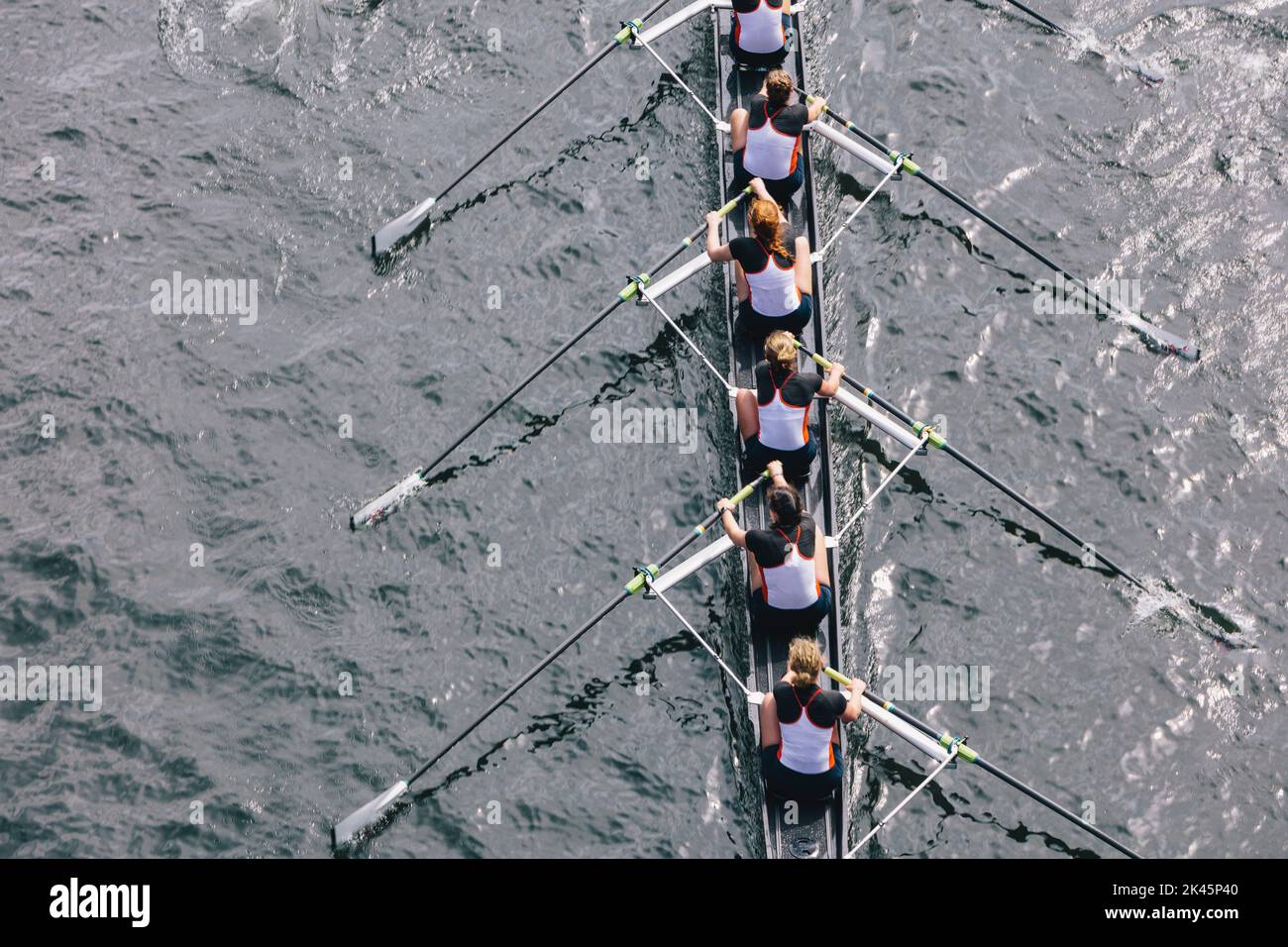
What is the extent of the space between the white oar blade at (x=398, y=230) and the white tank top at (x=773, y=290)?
5.03 meters

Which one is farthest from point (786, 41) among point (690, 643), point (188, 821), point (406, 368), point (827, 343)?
point (188, 821)

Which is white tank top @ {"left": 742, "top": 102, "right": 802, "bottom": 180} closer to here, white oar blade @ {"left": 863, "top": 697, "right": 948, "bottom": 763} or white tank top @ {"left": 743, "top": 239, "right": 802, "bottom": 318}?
white tank top @ {"left": 743, "top": 239, "right": 802, "bottom": 318}

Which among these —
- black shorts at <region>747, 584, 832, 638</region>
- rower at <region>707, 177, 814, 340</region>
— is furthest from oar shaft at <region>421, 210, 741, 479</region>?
black shorts at <region>747, 584, 832, 638</region>

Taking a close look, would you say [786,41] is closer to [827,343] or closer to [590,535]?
[827,343]

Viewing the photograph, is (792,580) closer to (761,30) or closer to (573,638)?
(573,638)

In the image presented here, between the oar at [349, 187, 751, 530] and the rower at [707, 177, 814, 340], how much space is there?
24.2 inches

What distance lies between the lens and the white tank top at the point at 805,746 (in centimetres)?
1734

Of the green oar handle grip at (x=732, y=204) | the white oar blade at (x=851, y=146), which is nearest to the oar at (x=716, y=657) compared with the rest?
the green oar handle grip at (x=732, y=204)

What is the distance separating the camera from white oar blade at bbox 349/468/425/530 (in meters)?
20.9

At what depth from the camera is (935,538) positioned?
68.3 feet

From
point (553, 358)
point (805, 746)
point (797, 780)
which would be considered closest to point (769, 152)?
point (553, 358)

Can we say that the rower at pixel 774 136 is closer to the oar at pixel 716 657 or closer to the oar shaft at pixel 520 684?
the oar at pixel 716 657

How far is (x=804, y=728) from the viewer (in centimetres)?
1736

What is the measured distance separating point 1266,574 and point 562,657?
Result: 8.50 m
